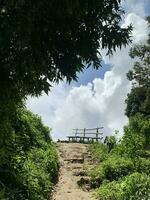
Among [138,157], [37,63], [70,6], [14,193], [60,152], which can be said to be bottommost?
[14,193]

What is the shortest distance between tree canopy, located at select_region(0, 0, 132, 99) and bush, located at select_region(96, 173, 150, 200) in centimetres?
800

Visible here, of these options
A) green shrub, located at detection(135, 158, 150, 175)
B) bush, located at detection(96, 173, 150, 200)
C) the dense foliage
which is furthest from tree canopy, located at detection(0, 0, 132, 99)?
green shrub, located at detection(135, 158, 150, 175)

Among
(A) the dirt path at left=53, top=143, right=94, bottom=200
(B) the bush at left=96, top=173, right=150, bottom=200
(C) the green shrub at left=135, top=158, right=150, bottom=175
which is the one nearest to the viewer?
(B) the bush at left=96, top=173, right=150, bottom=200

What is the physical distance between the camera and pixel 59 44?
959 cm

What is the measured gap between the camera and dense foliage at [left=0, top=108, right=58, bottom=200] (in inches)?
561

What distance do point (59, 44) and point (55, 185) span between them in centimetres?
1169

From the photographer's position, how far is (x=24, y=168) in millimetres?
17500

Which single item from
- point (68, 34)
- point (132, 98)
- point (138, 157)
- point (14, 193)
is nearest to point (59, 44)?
point (68, 34)

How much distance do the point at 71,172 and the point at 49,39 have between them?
49.5ft

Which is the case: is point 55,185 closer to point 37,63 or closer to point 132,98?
point 37,63

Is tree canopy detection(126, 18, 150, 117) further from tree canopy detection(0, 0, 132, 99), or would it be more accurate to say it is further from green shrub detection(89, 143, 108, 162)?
tree canopy detection(0, 0, 132, 99)

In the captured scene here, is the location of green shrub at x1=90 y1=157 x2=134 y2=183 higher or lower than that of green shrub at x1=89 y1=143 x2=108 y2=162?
lower

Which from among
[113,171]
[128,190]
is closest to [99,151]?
[113,171]

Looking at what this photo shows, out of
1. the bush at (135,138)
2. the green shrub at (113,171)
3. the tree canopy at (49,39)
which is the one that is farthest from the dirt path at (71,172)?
the tree canopy at (49,39)
